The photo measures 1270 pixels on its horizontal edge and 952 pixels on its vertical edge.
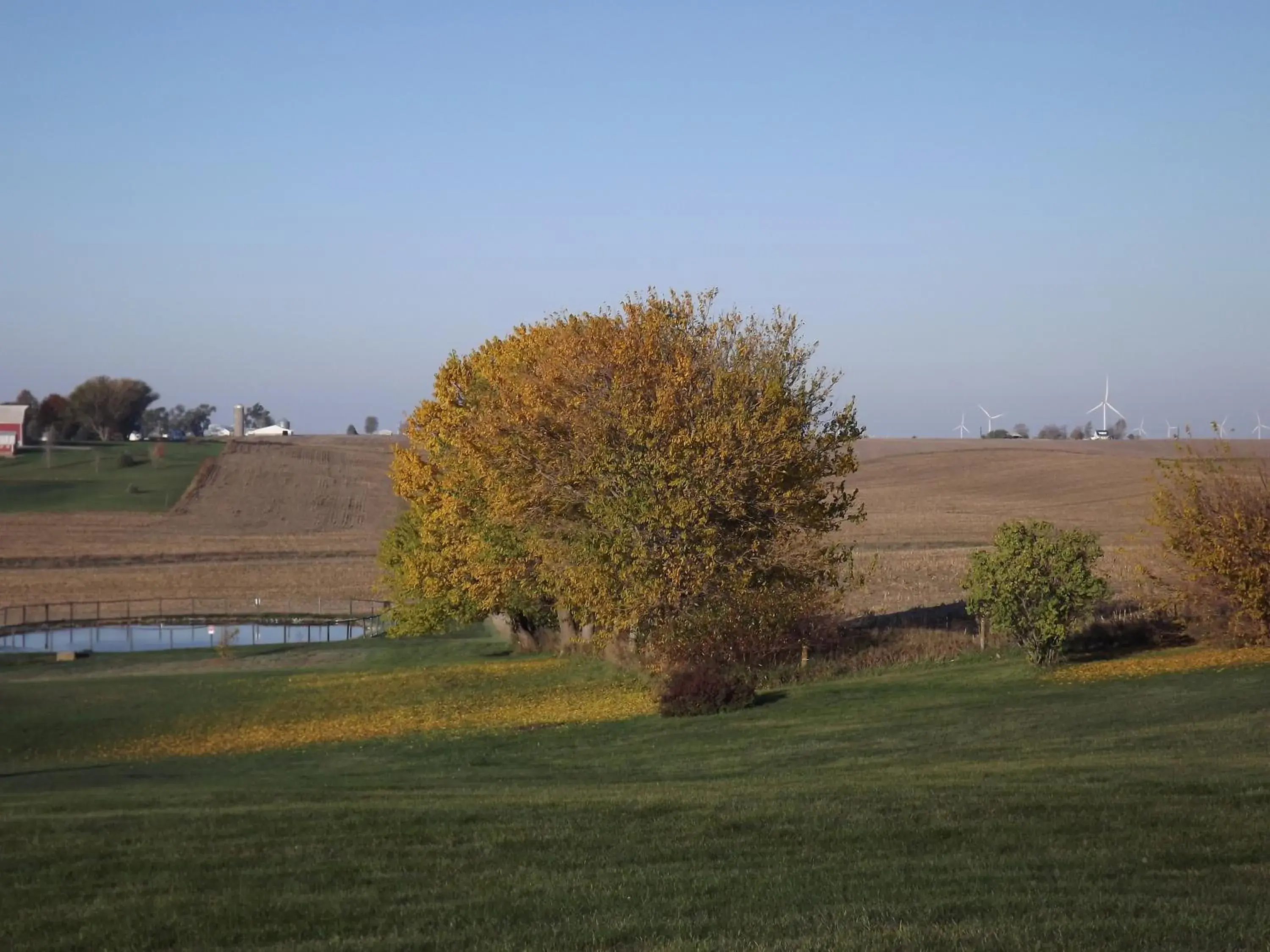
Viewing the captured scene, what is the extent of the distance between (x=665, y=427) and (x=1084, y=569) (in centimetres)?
995

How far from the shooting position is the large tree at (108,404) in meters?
168

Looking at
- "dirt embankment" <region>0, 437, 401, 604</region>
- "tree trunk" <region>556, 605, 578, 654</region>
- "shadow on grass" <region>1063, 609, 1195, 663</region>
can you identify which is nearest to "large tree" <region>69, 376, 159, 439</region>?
"dirt embankment" <region>0, 437, 401, 604</region>

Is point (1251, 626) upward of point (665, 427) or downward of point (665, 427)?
downward

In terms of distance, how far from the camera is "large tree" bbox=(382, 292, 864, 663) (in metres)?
30.6

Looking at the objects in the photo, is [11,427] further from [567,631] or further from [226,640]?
[567,631]

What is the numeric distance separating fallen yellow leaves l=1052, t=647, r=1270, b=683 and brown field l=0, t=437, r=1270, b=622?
265 cm

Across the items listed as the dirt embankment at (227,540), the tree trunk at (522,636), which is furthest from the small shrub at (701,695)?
the dirt embankment at (227,540)

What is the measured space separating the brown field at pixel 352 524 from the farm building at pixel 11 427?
69.8ft

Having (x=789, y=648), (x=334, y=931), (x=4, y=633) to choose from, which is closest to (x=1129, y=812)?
(x=334, y=931)

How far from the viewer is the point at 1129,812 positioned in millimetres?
11102

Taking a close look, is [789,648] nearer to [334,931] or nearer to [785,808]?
[785,808]

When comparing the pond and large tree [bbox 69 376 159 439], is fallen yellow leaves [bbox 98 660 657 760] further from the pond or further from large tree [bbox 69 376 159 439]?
large tree [bbox 69 376 159 439]

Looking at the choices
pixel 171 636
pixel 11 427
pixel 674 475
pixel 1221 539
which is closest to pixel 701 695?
pixel 674 475

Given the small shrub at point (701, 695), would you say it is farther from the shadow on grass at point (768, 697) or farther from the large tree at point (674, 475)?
the large tree at point (674, 475)
